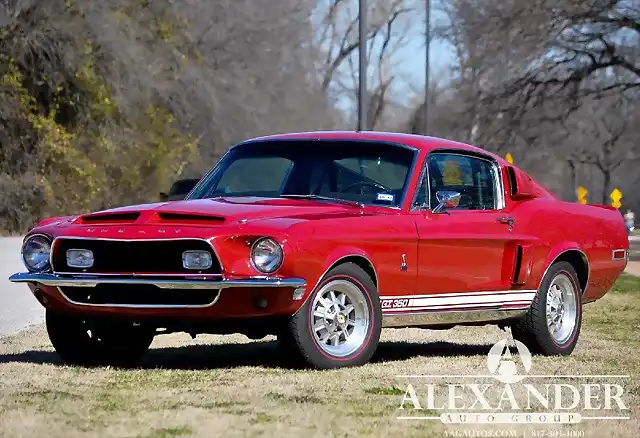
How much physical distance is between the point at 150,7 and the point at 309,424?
35953mm

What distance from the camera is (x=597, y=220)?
10984 millimetres

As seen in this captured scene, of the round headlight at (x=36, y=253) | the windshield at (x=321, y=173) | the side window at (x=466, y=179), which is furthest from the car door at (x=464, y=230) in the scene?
the round headlight at (x=36, y=253)

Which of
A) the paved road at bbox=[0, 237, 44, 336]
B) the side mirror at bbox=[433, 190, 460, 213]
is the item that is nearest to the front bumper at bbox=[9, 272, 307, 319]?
the side mirror at bbox=[433, 190, 460, 213]

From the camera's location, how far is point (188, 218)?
27.4 ft

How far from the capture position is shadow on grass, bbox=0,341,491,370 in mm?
8969

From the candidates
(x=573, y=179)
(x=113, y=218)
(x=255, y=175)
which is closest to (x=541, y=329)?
(x=255, y=175)

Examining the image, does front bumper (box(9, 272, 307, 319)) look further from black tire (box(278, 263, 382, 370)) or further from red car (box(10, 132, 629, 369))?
black tire (box(278, 263, 382, 370))

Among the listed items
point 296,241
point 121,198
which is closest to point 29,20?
point 121,198

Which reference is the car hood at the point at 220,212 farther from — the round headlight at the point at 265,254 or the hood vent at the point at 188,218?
the round headlight at the point at 265,254

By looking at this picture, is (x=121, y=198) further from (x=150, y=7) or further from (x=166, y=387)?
(x=166, y=387)

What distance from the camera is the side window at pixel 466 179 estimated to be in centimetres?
970

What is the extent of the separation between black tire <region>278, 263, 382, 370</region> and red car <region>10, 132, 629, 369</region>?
0.01 m

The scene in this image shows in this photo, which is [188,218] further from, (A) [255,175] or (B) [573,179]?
(B) [573,179]

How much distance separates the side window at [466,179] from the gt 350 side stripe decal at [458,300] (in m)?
0.62
